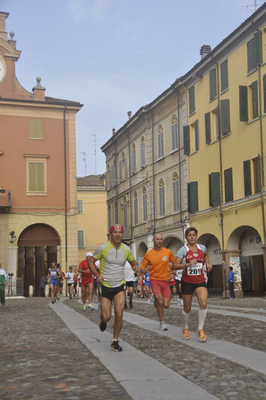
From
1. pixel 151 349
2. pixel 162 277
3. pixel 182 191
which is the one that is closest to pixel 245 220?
pixel 182 191

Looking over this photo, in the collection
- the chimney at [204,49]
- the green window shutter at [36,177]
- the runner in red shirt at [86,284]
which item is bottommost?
the runner in red shirt at [86,284]

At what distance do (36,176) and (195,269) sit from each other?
3217 cm

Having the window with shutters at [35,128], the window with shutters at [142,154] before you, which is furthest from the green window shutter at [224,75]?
the window with shutters at [35,128]

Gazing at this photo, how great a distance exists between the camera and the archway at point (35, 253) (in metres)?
40.9

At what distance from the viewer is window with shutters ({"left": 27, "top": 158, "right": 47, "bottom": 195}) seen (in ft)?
134

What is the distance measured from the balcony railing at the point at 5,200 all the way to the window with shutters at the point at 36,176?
157 centimetres

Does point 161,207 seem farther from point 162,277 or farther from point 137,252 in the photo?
point 162,277

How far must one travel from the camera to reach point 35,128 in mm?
41344

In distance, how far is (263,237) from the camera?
28266 mm

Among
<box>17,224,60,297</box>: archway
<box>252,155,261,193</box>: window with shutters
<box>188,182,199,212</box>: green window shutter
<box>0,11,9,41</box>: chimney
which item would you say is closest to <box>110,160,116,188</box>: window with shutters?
<box>17,224,60,297</box>: archway

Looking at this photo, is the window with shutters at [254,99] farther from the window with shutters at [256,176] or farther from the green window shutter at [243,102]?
the window with shutters at [256,176]

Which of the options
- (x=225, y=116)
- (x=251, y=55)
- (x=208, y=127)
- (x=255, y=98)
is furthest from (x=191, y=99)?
(x=255, y=98)

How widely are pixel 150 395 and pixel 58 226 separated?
36.0 m

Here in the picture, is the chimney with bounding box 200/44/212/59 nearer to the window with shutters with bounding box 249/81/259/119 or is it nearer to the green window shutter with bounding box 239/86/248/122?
the green window shutter with bounding box 239/86/248/122
